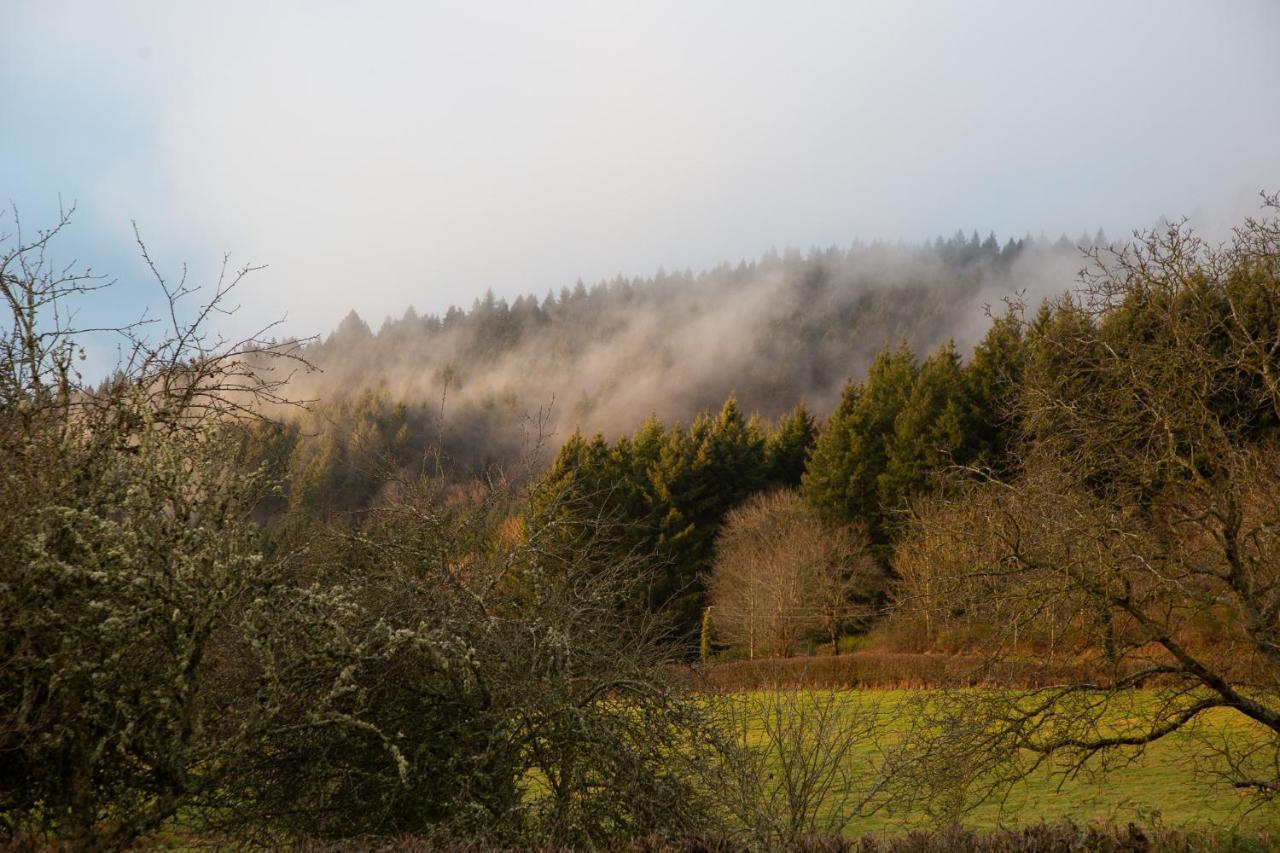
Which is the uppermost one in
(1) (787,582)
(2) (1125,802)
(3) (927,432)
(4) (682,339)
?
(4) (682,339)

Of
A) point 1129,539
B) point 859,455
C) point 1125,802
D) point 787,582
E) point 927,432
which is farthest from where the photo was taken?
point 859,455

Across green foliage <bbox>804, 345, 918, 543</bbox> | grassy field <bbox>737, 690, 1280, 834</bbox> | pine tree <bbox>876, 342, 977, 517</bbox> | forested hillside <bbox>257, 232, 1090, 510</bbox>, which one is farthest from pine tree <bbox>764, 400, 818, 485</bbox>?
forested hillside <bbox>257, 232, 1090, 510</bbox>

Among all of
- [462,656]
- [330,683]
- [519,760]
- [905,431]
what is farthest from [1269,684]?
[905,431]

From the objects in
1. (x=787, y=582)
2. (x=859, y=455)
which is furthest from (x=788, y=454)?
(x=787, y=582)

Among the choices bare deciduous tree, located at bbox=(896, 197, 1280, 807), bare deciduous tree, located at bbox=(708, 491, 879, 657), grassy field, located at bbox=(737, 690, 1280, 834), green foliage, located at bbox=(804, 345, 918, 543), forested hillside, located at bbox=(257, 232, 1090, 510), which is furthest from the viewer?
forested hillside, located at bbox=(257, 232, 1090, 510)

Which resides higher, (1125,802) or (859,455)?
(859,455)

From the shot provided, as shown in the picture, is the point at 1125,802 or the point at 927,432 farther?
the point at 927,432

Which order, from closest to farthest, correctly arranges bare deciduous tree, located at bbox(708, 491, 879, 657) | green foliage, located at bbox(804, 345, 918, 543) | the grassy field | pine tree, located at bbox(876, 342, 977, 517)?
the grassy field
bare deciduous tree, located at bbox(708, 491, 879, 657)
pine tree, located at bbox(876, 342, 977, 517)
green foliage, located at bbox(804, 345, 918, 543)

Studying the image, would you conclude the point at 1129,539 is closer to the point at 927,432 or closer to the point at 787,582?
→ the point at 787,582

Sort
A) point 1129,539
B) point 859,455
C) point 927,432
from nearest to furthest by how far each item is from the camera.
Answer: point 1129,539 → point 927,432 → point 859,455

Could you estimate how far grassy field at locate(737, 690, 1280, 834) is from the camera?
39.8 feet

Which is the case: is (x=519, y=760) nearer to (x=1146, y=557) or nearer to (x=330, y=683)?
(x=330, y=683)

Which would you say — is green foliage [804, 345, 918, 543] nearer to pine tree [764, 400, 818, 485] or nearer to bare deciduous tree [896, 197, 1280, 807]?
pine tree [764, 400, 818, 485]

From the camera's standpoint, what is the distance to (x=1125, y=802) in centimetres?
1391
